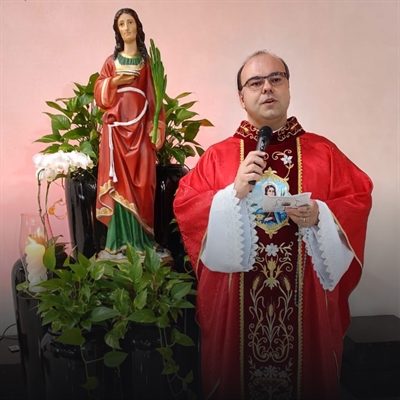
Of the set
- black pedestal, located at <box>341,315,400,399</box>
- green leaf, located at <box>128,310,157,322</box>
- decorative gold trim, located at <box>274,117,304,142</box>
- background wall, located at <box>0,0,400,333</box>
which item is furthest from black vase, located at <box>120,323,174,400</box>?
background wall, located at <box>0,0,400,333</box>

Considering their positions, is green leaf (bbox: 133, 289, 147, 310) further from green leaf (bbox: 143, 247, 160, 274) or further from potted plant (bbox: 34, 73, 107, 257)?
potted plant (bbox: 34, 73, 107, 257)

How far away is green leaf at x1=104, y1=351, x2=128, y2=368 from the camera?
1813mm

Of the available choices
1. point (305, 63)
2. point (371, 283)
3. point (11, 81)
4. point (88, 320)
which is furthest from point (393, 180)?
point (11, 81)

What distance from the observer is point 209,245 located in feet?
6.10

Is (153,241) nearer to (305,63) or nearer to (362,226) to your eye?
(362,226)

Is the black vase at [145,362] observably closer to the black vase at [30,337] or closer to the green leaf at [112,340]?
the green leaf at [112,340]

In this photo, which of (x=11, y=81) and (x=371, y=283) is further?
(x=371, y=283)

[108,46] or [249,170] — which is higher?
[108,46]

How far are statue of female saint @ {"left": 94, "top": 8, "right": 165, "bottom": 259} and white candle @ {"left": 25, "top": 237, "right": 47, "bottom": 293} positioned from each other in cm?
25

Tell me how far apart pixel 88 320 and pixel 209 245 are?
1.59 ft

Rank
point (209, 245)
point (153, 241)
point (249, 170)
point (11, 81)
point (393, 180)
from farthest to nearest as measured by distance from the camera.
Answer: point (393, 180), point (11, 81), point (153, 241), point (209, 245), point (249, 170)

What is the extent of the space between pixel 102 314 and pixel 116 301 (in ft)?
0.21

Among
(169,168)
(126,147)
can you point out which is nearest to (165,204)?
(169,168)

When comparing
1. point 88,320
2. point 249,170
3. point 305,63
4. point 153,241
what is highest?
point 305,63
